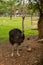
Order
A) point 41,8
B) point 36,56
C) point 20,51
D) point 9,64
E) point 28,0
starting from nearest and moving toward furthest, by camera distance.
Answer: point 9,64 → point 36,56 → point 20,51 → point 41,8 → point 28,0

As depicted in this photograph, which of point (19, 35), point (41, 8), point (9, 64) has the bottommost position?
point (9, 64)

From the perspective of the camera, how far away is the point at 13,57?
1037cm

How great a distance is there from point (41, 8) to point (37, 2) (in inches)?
22.5

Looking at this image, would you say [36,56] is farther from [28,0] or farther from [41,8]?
[28,0]

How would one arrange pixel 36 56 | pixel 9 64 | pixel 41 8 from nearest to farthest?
1. pixel 9 64
2. pixel 36 56
3. pixel 41 8

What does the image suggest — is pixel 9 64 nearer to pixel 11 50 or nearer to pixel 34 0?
pixel 11 50

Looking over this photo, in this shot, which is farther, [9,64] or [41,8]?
[41,8]

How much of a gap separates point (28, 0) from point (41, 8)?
128 cm

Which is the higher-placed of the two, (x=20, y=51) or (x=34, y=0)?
(x=34, y=0)

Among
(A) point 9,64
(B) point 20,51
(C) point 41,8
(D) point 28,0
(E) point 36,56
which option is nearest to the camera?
(A) point 9,64

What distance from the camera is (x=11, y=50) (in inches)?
450

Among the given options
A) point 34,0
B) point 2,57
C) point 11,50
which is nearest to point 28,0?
point 34,0

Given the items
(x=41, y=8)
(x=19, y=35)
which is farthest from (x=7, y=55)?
(x=41, y=8)

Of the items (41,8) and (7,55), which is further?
(41,8)
